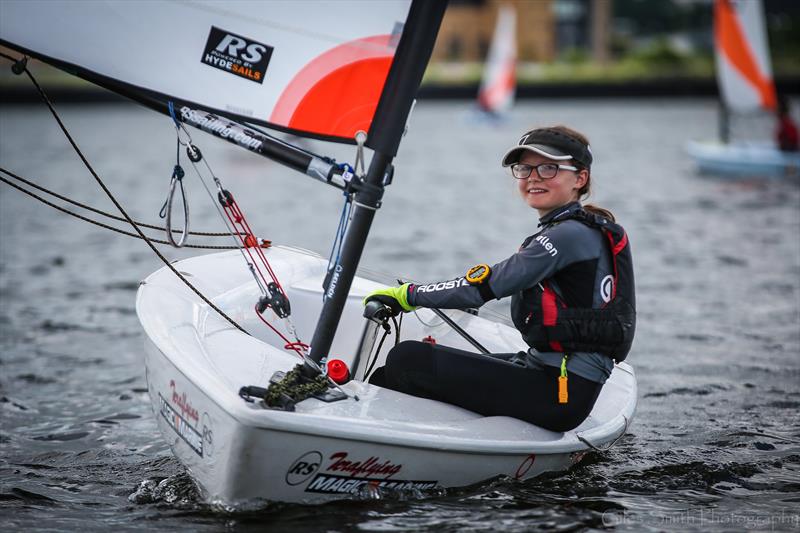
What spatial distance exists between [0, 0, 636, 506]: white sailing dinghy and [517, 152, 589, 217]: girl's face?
463 millimetres

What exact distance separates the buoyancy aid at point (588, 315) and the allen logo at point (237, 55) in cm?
104

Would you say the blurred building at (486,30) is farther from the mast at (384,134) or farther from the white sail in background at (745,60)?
the mast at (384,134)

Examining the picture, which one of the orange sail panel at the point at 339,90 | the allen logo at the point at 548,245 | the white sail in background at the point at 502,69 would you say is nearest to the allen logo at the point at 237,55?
the orange sail panel at the point at 339,90

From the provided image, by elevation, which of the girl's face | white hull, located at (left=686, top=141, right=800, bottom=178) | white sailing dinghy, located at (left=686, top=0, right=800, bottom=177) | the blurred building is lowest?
the girl's face

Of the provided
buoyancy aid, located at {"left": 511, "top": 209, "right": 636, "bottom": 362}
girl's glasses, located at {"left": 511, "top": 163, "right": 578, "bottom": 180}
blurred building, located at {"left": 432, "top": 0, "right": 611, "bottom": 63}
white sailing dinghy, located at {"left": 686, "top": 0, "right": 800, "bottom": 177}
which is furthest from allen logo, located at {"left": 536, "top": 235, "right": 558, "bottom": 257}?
blurred building, located at {"left": 432, "top": 0, "right": 611, "bottom": 63}

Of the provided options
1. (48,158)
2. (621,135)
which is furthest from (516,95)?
(48,158)

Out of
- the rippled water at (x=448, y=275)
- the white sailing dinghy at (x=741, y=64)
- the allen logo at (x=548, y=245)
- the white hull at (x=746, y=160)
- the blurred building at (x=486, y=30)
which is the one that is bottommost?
the rippled water at (x=448, y=275)

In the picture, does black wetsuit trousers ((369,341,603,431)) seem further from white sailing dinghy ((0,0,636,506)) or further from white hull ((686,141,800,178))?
white hull ((686,141,800,178))

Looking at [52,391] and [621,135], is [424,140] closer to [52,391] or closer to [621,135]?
[621,135]

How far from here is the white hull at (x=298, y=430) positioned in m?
2.78

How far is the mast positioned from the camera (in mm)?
2951

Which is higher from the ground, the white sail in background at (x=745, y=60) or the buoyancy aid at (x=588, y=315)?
the white sail in background at (x=745, y=60)

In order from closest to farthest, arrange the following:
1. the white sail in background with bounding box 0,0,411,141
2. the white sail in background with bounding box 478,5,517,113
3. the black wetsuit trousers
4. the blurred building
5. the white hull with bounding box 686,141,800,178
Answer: the white sail in background with bounding box 0,0,411,141
the black wetsuit trousers
the white hull with bounding box 686,141,800,178
the white sail in background with bounding box 478,5,517,113
the blurred building

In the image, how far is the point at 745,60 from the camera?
15812mm
